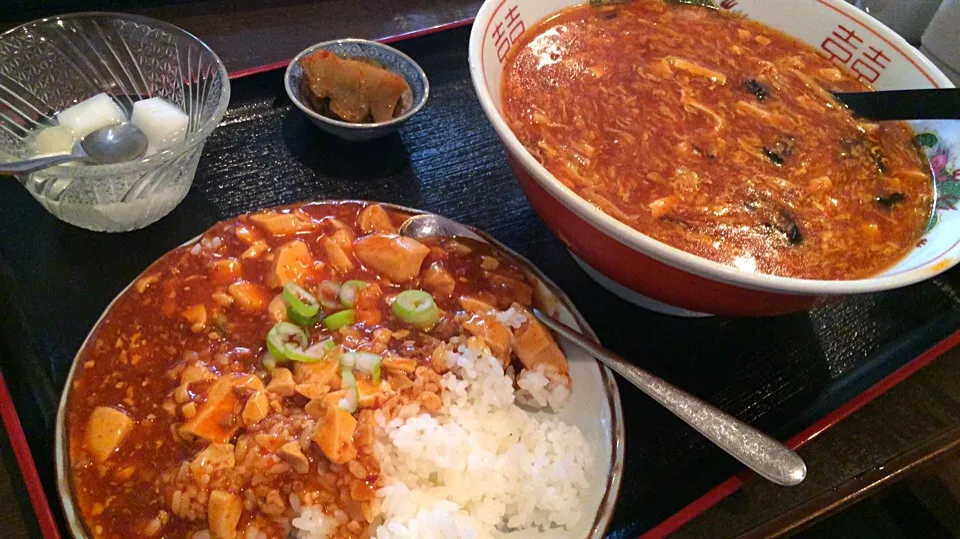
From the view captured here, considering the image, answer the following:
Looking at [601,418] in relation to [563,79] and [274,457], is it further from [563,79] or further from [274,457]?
[563,79]

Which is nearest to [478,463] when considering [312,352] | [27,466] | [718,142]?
[312,352]

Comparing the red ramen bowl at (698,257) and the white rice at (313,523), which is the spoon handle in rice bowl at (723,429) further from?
the white rice at (313,523)

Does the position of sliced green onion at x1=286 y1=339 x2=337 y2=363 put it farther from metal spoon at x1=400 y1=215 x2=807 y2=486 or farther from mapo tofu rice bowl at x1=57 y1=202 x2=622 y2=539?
metal spoon at x1=400 y1=215 x2=807 y2=486

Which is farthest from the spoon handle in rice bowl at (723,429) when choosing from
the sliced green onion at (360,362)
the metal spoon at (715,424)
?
the sliced green onion at (360,362)

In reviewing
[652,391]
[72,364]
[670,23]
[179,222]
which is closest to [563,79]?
[670,23]

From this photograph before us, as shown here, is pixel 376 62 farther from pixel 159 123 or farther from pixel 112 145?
pixel 112 145
